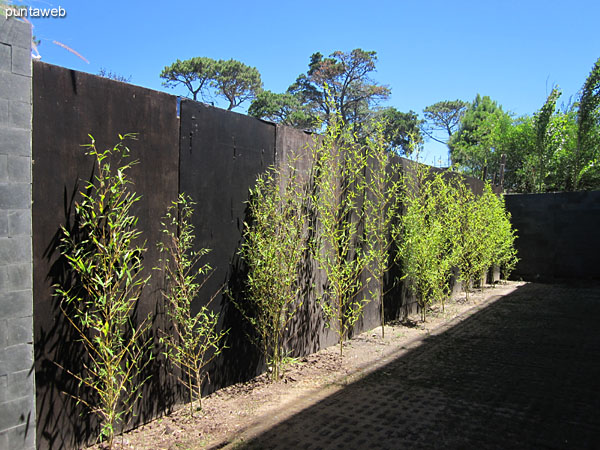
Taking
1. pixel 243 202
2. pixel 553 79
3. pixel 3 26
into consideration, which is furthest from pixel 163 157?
pixel 553 79

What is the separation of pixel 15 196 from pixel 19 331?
0.61 meters

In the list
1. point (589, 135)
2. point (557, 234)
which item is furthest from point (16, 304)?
point (589, 135)

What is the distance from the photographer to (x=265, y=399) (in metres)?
3.10

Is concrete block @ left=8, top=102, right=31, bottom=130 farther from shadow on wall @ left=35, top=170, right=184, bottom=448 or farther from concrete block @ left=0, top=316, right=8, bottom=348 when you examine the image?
concrete block @ left=0, top=316, right=8, bottom=348

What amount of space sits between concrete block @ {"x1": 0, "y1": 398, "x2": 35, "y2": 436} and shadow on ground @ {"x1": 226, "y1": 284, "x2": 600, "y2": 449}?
106 cm

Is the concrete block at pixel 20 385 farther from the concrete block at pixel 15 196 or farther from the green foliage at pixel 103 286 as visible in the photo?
the concrete block at pixel 15 196

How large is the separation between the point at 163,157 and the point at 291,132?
56.0 inches

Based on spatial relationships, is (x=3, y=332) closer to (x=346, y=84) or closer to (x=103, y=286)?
(x=103, y=286)

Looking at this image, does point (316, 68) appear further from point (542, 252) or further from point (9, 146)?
point (9, 146)

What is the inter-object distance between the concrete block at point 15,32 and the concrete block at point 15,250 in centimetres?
87

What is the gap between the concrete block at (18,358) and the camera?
192 centimetres

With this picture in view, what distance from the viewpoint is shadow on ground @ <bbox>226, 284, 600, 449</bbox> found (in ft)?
8.32

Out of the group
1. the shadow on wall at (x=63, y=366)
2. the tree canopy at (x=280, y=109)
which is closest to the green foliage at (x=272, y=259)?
the shadow on wall at (x=63, y=366)

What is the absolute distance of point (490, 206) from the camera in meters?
8.18
